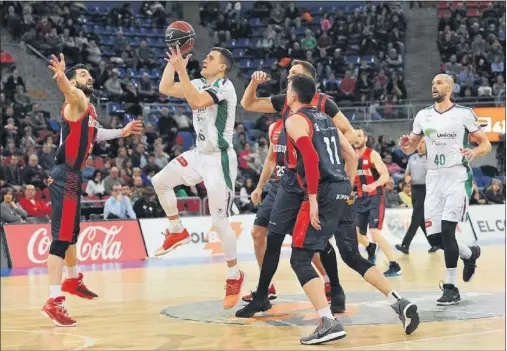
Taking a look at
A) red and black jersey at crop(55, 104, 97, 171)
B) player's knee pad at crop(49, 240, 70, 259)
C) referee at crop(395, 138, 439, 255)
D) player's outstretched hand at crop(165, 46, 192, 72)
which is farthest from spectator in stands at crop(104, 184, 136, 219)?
player's outstretched hand at crop(165, 46, 192, 72)

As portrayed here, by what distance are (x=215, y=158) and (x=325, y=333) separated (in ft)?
9.05

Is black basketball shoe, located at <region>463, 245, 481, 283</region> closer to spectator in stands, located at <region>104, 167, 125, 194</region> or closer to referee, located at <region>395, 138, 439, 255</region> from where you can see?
referee, located at <region>395, 138, 439, 255</region>

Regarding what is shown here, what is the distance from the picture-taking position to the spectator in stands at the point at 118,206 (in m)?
18.3

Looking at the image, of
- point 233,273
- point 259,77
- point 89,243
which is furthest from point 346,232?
point 89,243

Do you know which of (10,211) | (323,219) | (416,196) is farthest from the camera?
(416,196)

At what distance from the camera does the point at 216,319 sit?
28.9 feet

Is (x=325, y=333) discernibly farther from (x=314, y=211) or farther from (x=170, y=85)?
(x=170, y=85)

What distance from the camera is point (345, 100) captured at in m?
28.1

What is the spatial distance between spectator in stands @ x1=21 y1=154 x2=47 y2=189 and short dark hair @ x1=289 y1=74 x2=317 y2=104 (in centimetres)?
1246

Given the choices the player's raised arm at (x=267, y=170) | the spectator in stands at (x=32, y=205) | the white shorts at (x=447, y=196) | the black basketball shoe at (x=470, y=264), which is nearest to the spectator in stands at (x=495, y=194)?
the spectator in stands at (x=32, y=205)

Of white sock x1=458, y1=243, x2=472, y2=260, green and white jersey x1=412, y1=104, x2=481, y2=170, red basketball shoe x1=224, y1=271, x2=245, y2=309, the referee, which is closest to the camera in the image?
red basketball shoe x1=224, y1=271, x2=245, y2=309

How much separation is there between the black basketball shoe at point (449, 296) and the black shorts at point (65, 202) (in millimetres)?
3760

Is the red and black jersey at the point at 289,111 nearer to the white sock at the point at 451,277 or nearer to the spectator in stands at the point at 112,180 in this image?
the white sock at the point at 451,277

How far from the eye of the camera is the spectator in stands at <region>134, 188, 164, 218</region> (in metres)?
19.1
